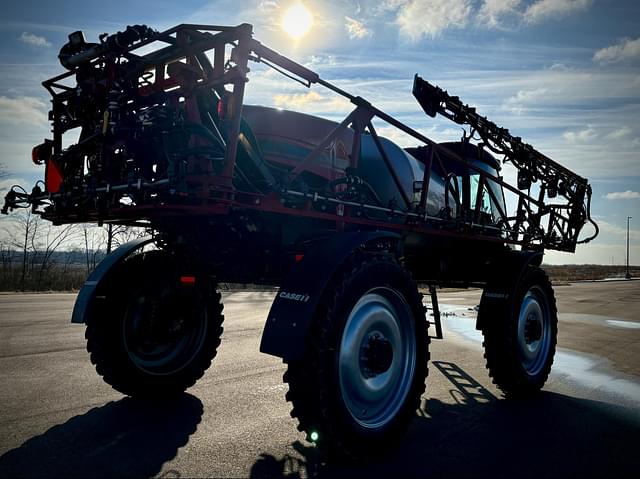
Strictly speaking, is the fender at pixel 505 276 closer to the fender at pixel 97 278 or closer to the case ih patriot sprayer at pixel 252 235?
the case ih patriot sprayer at pixel 252 235

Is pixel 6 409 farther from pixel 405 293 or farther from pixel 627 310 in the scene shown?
pixel 627 310

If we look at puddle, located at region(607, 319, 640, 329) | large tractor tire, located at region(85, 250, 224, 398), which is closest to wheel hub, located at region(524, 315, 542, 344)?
large tractor tire, located at region(85, 250, 224, 398)

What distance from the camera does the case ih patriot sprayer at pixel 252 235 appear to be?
11.5ft

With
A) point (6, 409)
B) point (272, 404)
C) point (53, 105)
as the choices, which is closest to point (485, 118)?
point (272, 404)

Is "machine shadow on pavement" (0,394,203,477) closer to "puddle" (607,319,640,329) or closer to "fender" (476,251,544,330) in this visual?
"fender" (476,251,544,330)

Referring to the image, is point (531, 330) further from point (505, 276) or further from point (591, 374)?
point (591, 374)

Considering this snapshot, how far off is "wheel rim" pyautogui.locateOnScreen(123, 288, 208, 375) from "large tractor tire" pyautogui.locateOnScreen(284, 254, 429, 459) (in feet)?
6.68

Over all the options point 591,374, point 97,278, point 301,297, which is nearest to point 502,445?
point 301,297

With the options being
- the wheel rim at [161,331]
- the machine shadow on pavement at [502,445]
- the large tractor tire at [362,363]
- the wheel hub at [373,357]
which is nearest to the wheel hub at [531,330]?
the machine shadow on pavement at [502,445]

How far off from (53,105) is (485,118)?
5.62 m

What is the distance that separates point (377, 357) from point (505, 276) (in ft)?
8.63

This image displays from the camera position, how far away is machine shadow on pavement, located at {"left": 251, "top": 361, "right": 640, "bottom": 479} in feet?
11.2

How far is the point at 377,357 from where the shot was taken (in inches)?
150

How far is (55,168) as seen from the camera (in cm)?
445
